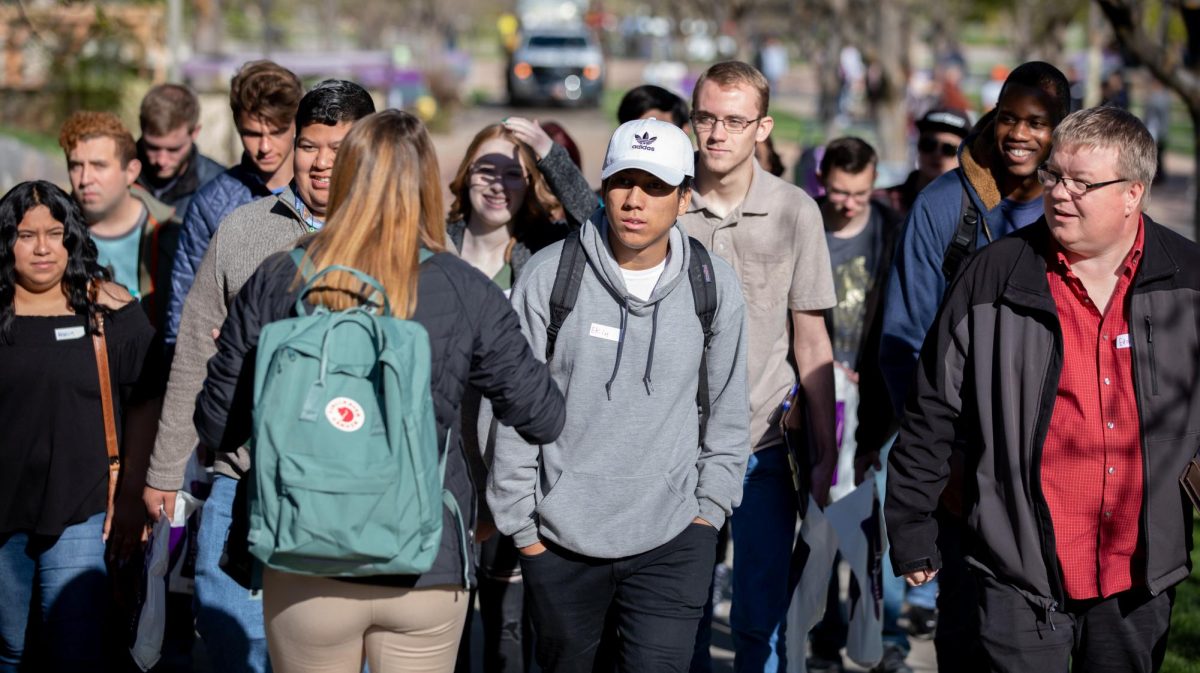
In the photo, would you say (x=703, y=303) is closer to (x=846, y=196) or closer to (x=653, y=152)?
(x=653, y=152)

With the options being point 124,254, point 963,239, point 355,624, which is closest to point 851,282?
point 963,239

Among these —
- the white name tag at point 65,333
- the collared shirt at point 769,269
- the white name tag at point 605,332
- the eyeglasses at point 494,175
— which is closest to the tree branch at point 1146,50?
the collared shirt at point 769,269

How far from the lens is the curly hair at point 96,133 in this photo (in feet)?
18.8

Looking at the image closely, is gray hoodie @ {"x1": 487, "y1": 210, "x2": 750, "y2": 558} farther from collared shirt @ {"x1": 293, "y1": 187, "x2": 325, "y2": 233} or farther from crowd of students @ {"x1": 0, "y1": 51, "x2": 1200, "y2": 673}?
collared shirt @ {"x1": 293, "y1": 187, "x2": 325, "y2": 233}

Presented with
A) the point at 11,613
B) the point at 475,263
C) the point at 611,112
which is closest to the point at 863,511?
the point at 475,263

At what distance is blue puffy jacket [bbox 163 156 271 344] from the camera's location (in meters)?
4.86

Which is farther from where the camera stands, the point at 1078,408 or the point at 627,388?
the point at 627,388

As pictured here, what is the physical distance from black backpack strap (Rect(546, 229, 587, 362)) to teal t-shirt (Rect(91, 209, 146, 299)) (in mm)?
2421

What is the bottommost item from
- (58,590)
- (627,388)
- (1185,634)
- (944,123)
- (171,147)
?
(1185,634)

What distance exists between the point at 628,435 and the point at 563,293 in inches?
17.0

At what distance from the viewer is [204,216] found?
4.98 m

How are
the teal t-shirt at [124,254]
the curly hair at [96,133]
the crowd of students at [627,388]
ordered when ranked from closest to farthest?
1. the crowd of students at [627,388]
2. the curly hair at [96,133]
3. the teal t-shirt at [124,254]

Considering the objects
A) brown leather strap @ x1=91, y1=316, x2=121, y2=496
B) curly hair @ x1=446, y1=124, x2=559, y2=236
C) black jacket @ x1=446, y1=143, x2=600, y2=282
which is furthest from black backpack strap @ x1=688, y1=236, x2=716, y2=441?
brown leather strap @ x1=91, y1=316, x2=121, y2=496

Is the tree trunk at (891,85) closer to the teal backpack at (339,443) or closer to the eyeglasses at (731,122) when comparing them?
the eyeglasses at (731,122)
